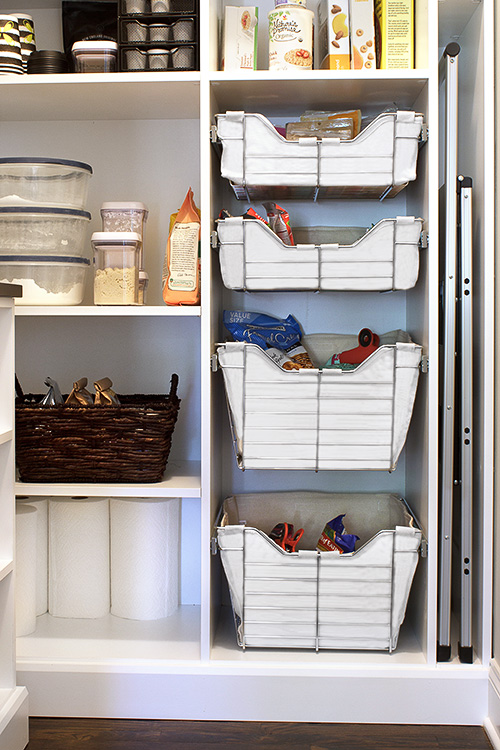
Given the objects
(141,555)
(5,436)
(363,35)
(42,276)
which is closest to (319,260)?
(363,35)

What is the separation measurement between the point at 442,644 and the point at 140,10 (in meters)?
1.58

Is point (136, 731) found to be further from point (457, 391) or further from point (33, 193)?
point (33, 193)

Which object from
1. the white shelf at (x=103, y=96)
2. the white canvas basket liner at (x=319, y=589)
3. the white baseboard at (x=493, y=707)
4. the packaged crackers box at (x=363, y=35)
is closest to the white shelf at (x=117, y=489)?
the white canvas basket liner at (x=319, y=589)

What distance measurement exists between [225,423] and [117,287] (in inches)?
20.1

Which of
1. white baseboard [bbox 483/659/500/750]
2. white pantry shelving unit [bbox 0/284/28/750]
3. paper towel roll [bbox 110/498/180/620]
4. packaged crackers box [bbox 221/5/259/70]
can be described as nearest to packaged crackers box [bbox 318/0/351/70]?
packaged crackers box [bbox 221/5/259/70]

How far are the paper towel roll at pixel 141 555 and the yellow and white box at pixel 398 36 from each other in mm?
1174

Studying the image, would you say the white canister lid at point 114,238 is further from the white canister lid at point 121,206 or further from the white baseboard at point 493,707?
the white baseboard at point 493,707

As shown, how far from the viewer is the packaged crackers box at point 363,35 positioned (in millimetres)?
1620

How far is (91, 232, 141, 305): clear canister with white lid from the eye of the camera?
165cm

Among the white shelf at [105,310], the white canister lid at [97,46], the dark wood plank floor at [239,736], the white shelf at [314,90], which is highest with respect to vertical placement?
the white canister lid at [97,46]

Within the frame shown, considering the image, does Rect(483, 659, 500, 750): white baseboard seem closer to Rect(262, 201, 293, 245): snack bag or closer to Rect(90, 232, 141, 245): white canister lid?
Rect(262, 201, 293, 245): snack bag

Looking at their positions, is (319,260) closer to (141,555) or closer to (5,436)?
(5,436)

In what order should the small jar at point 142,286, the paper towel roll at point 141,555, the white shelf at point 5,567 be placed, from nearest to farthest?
1. the white shelf at point 5,567
2. the small jar at point 142,286
3. the paper towel roll at point 141,555

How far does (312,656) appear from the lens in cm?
164
